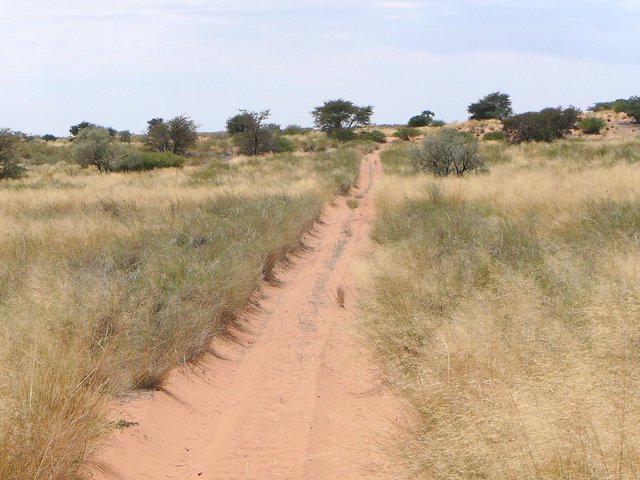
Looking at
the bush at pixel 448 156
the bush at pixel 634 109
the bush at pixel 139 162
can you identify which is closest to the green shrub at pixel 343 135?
the bush at pixel 634 109

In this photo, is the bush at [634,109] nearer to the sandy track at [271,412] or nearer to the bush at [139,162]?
the bush at [139,162]

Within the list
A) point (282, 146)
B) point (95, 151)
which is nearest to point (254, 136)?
point (282, 146)

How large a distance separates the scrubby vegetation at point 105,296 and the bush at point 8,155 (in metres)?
16.5

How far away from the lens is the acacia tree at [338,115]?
2933 inches

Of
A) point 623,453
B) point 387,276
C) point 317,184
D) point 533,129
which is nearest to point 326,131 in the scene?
point 533,129

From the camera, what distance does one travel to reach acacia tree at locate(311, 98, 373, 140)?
74.5 metres

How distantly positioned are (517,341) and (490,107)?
80.2 m

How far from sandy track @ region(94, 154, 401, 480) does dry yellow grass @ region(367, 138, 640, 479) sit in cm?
44

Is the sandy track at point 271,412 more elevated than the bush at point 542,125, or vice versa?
the bush at point 542,125

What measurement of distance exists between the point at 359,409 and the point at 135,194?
16025 millimetres

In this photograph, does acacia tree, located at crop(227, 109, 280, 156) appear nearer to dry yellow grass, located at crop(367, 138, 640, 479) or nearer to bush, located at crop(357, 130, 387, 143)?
bush, located at crop(357, 130, 387, 143)

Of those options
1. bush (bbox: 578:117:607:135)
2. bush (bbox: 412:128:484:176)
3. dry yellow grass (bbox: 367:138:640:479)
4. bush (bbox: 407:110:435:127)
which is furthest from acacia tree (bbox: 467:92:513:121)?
dry yellow grass (bbox: 367:138:640:479)

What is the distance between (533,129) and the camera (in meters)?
44.5

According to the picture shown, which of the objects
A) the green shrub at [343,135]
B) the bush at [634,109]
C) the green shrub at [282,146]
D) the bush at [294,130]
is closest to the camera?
the green shrub at [282,146]
